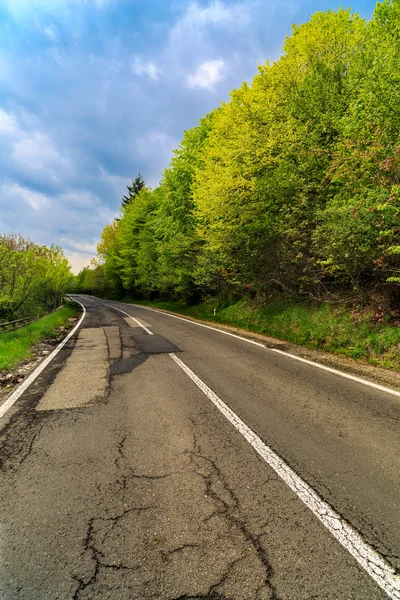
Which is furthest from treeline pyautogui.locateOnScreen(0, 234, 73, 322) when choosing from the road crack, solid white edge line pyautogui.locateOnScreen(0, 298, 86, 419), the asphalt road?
the road crack

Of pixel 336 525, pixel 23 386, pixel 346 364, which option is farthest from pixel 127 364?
pixel 336 525

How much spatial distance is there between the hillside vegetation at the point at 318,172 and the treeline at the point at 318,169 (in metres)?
0.04

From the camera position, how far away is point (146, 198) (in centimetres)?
3781

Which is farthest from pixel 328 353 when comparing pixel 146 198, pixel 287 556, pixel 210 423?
pixel 146 198

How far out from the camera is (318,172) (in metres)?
9.58

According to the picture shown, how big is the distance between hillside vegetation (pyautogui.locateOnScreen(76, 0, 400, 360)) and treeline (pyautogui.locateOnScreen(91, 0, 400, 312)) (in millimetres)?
39

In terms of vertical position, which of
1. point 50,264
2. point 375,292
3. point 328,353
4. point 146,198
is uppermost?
point 146,198

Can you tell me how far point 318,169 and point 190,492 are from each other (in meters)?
10.3

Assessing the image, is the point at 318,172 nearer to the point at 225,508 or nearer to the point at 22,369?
the point at 225,508

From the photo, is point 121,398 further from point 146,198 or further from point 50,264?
point 146,198

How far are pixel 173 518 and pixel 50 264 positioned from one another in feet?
113

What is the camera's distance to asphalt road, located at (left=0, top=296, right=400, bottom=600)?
6.00ft

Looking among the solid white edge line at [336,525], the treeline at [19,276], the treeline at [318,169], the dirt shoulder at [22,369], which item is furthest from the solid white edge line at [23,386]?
the treeline at [19,276]

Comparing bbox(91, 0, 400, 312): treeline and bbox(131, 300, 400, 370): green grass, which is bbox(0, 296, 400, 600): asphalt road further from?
bbox(91, 0, 400, 312): treeline
